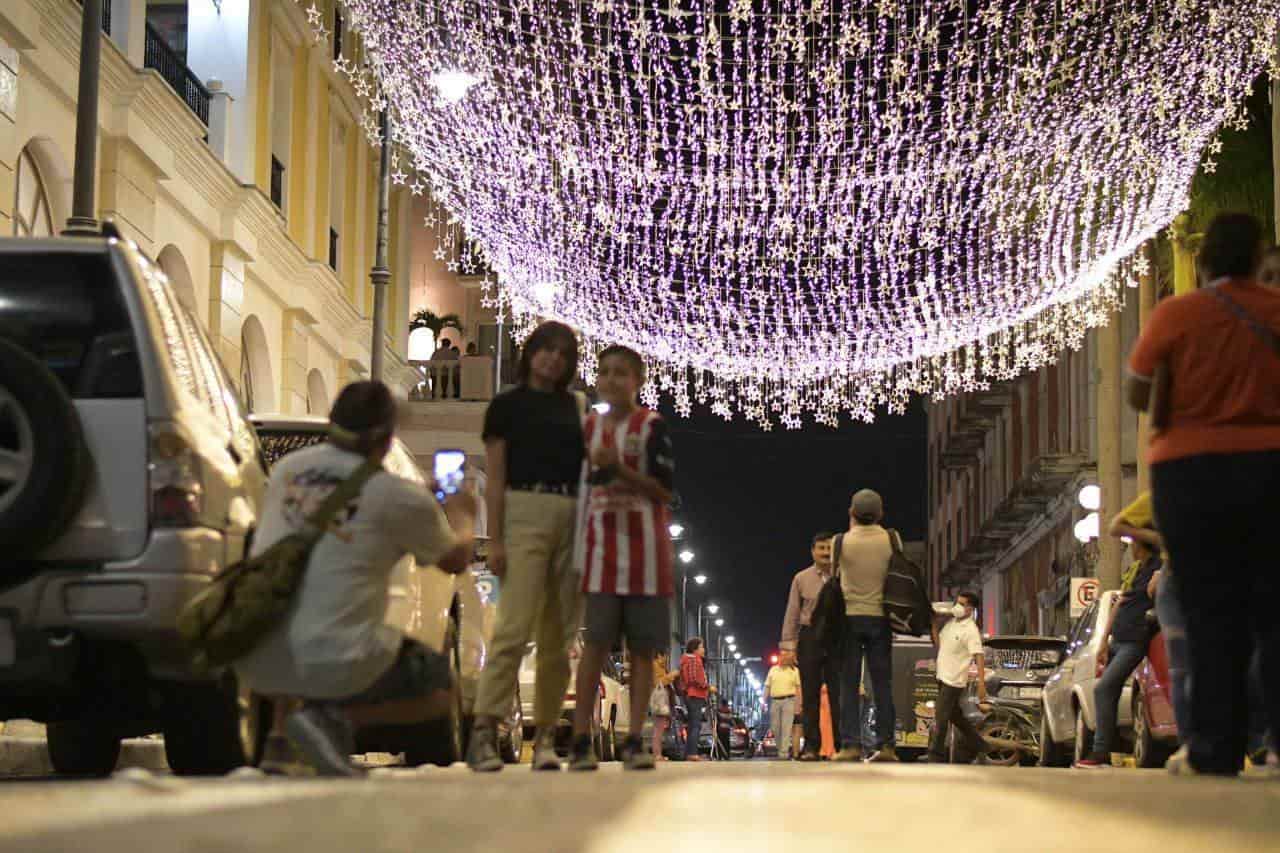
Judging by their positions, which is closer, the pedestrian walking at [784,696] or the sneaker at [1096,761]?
the sneaker at [1096,761]

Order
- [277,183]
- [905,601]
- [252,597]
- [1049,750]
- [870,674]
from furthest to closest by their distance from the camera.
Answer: [277,183] → [1049,750] → [870,674] → [905,601] → [252,597]

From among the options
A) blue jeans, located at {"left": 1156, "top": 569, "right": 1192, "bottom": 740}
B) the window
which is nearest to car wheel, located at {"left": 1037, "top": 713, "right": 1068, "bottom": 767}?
blue jeans, located at {"left": 1156, "top": 569, "right": 1192, "bottom": 740}

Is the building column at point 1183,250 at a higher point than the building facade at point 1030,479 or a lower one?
higher

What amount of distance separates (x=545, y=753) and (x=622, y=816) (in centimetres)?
388

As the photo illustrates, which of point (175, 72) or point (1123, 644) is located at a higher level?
point (175, 72)

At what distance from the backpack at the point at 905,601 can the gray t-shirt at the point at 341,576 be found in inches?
263

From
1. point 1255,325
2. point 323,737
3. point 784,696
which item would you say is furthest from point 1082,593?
point 323,737

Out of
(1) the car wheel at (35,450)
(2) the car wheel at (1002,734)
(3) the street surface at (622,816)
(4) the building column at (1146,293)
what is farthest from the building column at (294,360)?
(3) the street surface at (622,816)

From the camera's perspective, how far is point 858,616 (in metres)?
→ 14.0

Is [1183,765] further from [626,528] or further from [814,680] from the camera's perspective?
[814,680]

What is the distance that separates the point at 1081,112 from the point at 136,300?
45.2 feet

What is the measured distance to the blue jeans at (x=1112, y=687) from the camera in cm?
1355

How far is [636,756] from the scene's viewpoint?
9.34 metres

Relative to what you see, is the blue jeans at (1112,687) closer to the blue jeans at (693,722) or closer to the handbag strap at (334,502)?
the handbag strap at (334,502)
